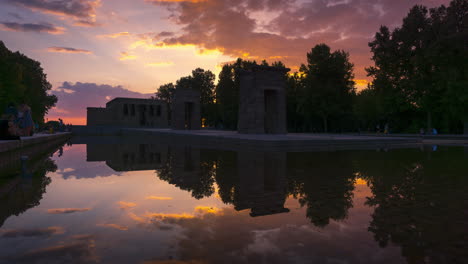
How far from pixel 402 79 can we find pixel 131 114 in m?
57.4

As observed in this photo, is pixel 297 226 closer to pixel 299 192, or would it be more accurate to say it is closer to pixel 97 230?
pixel 299 192

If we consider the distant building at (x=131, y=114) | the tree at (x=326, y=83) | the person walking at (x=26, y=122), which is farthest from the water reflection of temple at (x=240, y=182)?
the distant building at (x=131, y=114)

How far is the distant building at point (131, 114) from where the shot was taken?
72938 mm

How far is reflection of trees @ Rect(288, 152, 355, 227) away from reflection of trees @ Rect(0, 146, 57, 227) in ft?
17.1

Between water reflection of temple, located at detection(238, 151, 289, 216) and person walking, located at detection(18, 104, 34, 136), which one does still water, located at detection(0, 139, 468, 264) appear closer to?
water reflection of temple, located at detection(238, 151, 289, 216)

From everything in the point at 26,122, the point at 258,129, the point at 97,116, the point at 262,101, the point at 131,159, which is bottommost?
the point at 131,159

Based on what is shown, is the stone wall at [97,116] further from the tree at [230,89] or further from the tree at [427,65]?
the tree at [427,65]

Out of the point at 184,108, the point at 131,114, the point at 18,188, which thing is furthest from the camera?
the point at 131,114

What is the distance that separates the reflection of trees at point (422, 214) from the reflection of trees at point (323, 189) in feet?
1.83

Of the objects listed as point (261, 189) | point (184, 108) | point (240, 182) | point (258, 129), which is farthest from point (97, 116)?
point (261, 189)

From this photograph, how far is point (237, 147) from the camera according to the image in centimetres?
2000

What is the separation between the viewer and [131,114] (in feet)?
243

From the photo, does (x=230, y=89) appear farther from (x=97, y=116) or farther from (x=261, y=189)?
(x=261, y=189)

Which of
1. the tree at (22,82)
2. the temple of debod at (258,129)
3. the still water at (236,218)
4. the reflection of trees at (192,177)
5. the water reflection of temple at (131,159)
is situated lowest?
the still water at (236,218)
